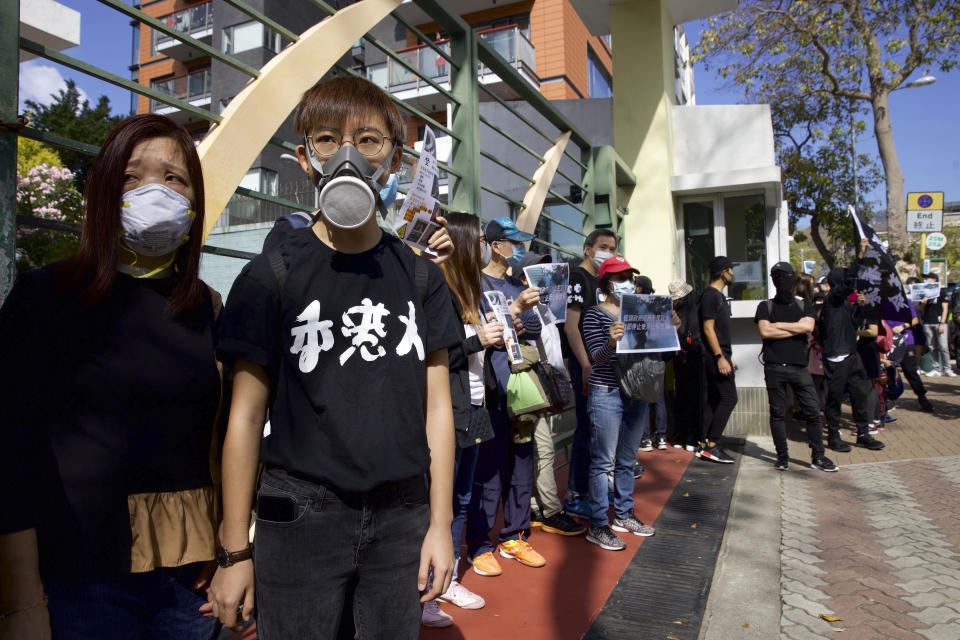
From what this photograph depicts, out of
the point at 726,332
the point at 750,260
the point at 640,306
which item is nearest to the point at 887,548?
the point at 640,306

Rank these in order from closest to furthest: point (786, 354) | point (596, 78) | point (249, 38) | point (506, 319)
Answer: point (506, 319), point (786, 354), point (249, 38), point (596, 78)

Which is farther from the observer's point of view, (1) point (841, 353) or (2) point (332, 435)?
(1) point (841, 353)

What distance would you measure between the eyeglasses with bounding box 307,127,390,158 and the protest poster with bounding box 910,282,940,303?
576 inches

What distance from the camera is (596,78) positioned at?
29.4 meters

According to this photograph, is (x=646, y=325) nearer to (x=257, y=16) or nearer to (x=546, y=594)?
(x=546, y=594)

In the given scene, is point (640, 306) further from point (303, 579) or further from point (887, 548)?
point (303, 579)

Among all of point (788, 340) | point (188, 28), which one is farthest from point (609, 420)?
point (188, 28)

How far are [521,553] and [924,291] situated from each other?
12.6 meters

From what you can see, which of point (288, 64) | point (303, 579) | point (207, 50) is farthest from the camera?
point (288, 64)

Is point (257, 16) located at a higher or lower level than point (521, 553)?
higher

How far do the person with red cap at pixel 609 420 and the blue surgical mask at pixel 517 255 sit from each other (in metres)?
0.63

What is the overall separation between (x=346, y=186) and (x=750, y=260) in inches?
404

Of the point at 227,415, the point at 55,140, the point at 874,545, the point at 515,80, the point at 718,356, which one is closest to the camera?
the point at 227,415

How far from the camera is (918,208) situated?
15.2 metres
